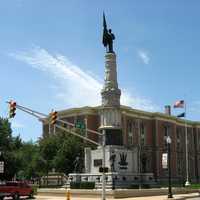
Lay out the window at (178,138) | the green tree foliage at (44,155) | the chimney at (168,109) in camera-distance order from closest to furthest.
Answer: the green tree foliage at (44,155)
the chimney at (168,109)
the window at (178,138)

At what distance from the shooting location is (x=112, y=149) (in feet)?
166

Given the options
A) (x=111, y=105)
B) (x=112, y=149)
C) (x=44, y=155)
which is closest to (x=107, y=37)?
(x=111, y=105)

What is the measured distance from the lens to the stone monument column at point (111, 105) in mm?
52375

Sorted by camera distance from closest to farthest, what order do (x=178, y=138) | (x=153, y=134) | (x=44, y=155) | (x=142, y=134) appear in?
1. (x=44, y=155)
2. (x=142, y=134)
3. (x=153, y=134)
4. (x=178, y=138)

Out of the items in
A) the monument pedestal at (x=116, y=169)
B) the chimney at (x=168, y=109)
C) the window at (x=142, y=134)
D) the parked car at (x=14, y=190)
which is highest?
the chimney at (x=168, y=109)

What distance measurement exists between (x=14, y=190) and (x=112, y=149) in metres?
10.3

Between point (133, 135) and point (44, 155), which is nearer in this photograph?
point (44, 155)

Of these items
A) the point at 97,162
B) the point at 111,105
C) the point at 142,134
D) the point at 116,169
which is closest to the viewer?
the point at 116,169

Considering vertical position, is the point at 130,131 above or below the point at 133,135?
above

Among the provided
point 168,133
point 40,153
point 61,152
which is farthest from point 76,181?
point 168,133

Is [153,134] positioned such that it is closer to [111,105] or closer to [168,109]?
[168,109]

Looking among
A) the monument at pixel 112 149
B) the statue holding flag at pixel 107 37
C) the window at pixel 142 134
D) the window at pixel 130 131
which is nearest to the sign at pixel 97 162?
the monument at pixel 112 149

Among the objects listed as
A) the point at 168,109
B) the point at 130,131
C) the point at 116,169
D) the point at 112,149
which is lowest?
the point at 116,169

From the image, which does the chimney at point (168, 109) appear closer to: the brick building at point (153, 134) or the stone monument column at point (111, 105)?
the brick building at point (153, 134)
